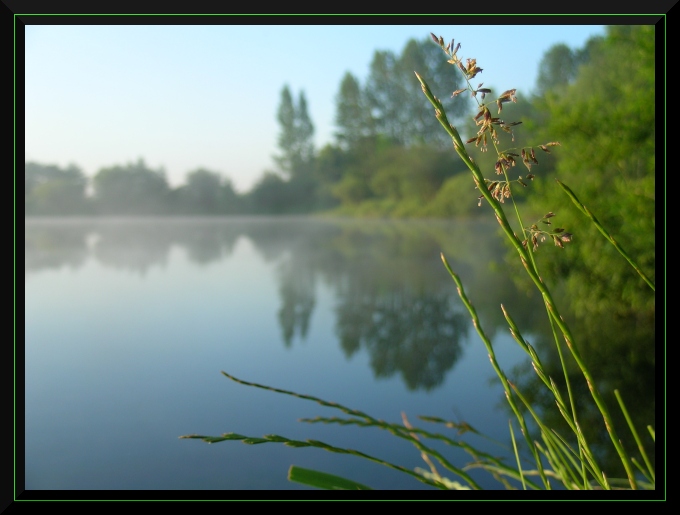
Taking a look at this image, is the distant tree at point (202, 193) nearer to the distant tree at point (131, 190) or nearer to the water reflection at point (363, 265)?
the distant tree at point (131, 190)

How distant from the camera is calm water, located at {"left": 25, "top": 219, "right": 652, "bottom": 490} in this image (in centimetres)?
243

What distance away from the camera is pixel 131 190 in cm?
589

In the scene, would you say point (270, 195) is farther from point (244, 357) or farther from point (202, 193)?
point (244, 357)

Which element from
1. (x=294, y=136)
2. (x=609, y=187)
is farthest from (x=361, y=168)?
(x=609, y=187)

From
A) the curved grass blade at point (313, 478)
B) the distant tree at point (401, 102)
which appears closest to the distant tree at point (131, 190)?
the distant tree at point (401, 102)

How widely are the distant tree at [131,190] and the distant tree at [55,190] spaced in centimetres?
28

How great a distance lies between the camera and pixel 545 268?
3.98m

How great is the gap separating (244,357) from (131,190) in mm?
3070

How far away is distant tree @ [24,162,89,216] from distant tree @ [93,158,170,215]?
278mm

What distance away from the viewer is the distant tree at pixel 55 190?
4.78 m

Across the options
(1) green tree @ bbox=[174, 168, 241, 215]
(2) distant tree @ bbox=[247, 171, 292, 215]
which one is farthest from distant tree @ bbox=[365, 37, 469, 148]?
(1) green tree @ bbox=[174, 168, 241, 215]
